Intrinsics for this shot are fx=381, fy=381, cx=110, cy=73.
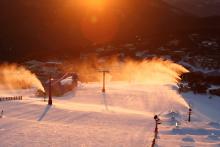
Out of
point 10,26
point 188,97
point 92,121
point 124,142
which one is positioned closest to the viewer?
point 124,142

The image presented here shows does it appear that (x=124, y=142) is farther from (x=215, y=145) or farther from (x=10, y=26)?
(x=10, y=26)

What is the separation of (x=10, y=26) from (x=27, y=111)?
489 ft

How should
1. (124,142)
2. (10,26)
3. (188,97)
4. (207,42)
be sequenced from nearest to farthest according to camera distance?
(124,142) < (188,97) < (207,42) < (10,26)

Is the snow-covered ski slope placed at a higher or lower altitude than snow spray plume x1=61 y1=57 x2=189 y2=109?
lower

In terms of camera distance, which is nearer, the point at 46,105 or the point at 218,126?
the point at 218,126

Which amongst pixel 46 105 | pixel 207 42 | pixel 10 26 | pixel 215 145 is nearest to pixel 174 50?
pixel 207 42

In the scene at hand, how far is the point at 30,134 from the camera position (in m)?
22.5

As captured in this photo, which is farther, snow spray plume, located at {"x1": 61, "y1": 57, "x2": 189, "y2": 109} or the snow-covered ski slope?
snow spray plume, located at {"x1": 61, "y1": 57, "x2": 189, "y2": 109}

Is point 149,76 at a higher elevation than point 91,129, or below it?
higher

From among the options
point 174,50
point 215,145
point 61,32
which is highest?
point 61,32

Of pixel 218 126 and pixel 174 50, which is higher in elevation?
pixel 174 50

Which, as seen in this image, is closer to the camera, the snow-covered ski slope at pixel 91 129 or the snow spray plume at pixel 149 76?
the snow-covered ski slope at pixel 91 129

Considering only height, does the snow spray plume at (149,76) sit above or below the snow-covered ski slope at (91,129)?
above

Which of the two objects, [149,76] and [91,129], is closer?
[91,129]
